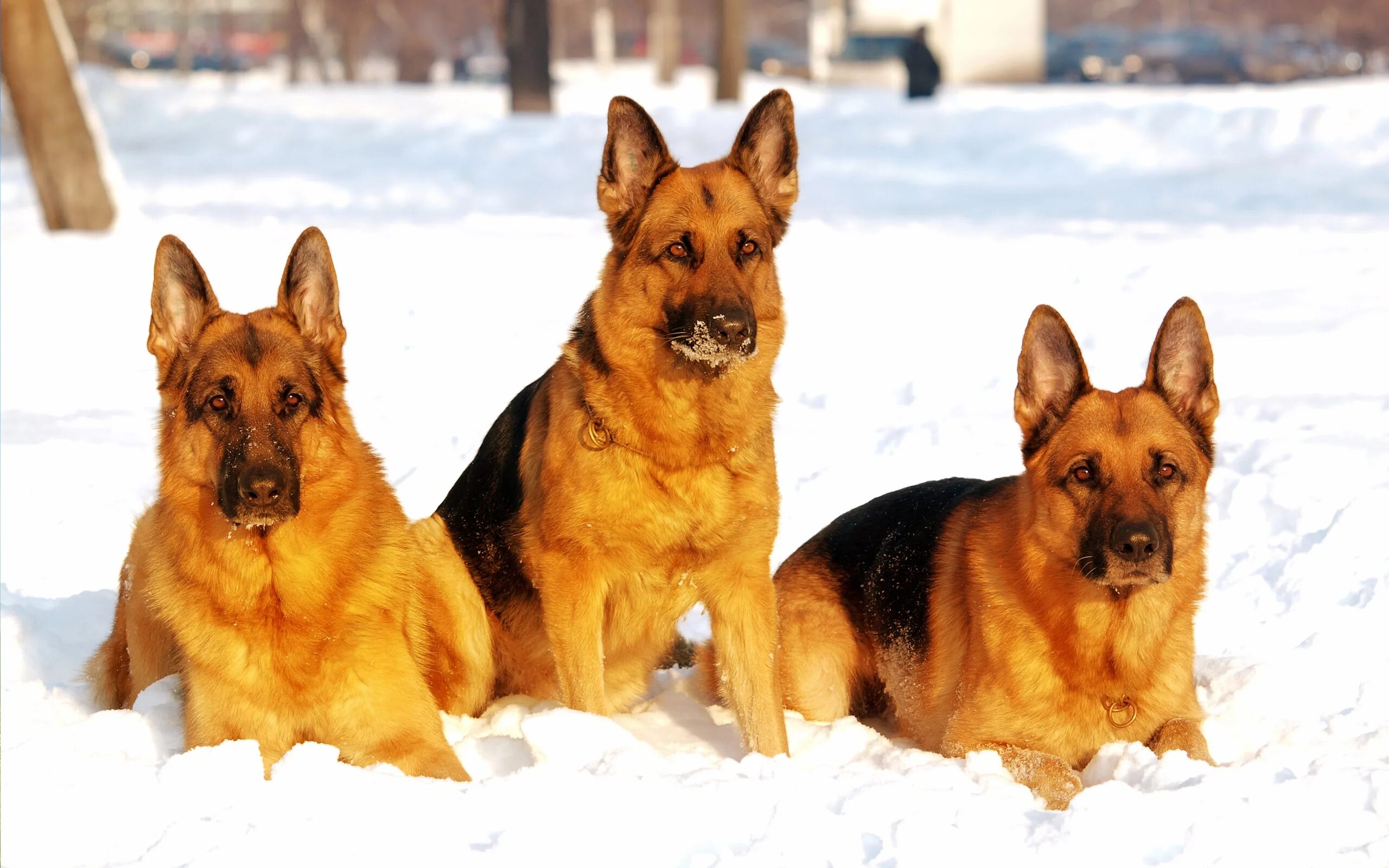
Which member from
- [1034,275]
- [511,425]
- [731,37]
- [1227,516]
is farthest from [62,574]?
[731,37]

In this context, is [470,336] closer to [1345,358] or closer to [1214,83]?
[1345,358]

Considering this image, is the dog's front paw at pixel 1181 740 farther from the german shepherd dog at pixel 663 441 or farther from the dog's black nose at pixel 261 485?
the dog's black nose at pixel 261 485

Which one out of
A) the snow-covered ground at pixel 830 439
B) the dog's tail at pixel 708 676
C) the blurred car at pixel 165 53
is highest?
the blurred car at pixel 165 53

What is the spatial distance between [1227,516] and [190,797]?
496 centimetres

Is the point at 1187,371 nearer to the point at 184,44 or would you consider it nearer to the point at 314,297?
the point at 314,297

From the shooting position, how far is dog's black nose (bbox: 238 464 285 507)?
466 cm

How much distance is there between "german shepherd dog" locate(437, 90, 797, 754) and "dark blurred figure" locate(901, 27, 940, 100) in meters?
26.1

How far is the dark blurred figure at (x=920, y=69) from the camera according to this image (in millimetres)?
30609

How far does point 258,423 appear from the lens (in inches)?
190

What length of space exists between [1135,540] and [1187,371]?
0.77m

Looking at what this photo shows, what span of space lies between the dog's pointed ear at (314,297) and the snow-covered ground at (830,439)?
1387mm

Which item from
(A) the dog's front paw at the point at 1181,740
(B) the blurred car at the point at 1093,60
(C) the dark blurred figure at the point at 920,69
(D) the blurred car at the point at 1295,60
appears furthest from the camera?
(B) the blurred car at the point at 1093,60

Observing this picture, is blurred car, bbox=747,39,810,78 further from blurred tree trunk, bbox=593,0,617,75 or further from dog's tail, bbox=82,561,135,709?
dog's tail, bbox=82,561,135,709

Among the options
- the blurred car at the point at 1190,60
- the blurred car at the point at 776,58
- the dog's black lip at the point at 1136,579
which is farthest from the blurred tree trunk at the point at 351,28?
the dog's black lip at the point at 1136,579
